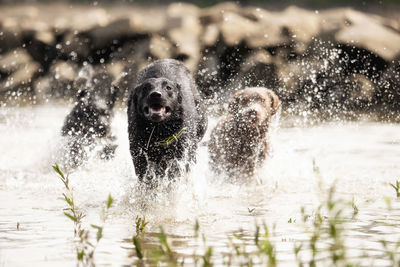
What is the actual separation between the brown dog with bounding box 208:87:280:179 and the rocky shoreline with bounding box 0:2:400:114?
615 centimetres

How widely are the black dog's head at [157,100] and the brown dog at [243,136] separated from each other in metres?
1.78

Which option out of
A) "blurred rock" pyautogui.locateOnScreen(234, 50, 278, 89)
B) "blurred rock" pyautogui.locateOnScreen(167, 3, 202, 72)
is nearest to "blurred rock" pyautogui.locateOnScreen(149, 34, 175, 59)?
"blurred rock" pyautogui.locateOnScreen(167, 3, 202, 72)

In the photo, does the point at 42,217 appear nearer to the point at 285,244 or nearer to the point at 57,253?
the point at 57,253

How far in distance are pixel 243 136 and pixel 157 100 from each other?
2.24 m

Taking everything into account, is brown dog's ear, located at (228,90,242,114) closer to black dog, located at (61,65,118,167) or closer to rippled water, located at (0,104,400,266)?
rippled water, located at (0,104,400,266)

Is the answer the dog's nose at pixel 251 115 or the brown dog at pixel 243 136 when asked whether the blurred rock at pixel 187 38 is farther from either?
the dog's nose at pixel 251 115

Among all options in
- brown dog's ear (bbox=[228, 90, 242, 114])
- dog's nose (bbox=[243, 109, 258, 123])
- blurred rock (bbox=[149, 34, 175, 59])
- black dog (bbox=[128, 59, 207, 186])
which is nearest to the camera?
black dog (bbox=[128, 59, 207, 186])

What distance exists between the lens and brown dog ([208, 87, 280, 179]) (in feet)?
23.0

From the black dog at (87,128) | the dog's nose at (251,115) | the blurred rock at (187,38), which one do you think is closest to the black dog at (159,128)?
the dog's nose at (251,115)

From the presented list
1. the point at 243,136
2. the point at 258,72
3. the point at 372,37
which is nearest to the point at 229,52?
the point at 258,72

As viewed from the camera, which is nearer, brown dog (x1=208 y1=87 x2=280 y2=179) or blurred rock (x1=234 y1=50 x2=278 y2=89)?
brown dog (x1=208 y1=87 x2=280 y2=179)

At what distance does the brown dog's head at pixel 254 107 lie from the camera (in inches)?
276

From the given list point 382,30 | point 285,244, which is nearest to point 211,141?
point 285,244

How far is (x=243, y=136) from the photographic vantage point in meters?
7.15
